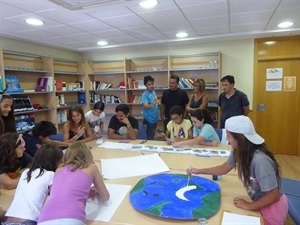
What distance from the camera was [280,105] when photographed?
4.39 meters

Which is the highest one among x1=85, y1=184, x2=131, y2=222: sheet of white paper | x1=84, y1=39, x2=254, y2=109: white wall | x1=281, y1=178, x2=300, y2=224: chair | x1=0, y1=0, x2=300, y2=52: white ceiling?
x1=0, y1=0, x2=300, y2=52: white ceiling

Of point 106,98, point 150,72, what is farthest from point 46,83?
point 150,72

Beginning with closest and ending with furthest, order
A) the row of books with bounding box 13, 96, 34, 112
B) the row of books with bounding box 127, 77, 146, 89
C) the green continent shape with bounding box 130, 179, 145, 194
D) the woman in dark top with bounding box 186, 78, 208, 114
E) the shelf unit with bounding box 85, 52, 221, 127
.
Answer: the green continent shape with bounding box 130, 179, 145, 194 < the woman in dark top with bounding box 186, 78, 208, 114 < the row of books with bounding box 13, 96, 34, 112 < the shelf unit with bounding box 85, 52, 221, 127 < the row of books with bounding box 127, 77, 146, 89

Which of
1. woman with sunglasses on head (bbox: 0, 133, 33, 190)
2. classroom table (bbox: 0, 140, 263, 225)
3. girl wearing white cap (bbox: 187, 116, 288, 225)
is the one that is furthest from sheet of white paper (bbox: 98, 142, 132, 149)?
girl wearing white cap (bbox: 187, 116, 288, 225)

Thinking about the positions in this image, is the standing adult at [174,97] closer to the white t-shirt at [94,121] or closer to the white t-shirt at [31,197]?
the white t-shirt at [94,121]

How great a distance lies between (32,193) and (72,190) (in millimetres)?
320

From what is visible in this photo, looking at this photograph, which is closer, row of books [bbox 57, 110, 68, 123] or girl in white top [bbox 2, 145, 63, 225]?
girl in white top [bbox 2, 145, 63, 225]

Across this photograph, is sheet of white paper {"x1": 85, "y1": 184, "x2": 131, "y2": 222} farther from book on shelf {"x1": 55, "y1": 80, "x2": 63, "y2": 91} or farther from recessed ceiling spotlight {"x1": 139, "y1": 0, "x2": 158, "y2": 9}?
book on shelf {"x1": 55, "y1": 80, "x2": 63, "y2": 91}

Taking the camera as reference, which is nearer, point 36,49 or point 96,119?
point 96,119

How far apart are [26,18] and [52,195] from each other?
2626mm

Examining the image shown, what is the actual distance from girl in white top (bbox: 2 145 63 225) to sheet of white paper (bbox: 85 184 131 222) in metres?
0.28

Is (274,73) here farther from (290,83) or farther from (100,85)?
(100,85)

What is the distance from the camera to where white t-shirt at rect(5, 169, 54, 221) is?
1.22m

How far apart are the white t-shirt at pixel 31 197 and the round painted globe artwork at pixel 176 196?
51 centimetres
